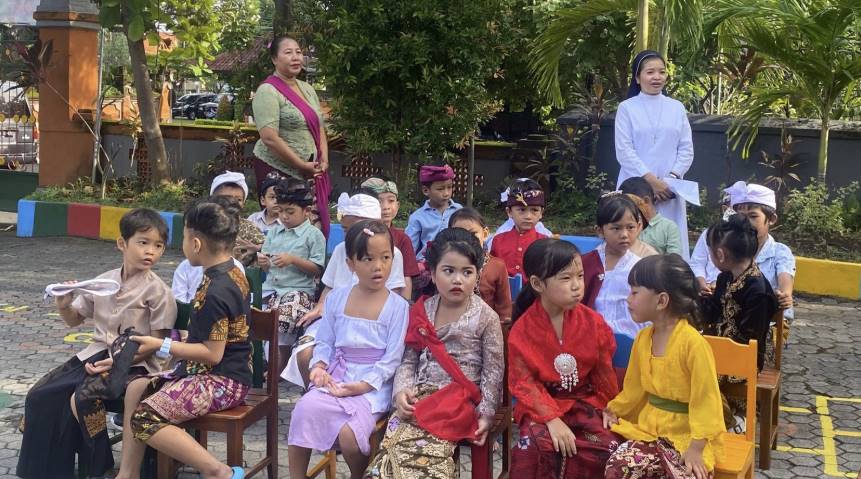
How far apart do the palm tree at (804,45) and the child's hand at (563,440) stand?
6.15m

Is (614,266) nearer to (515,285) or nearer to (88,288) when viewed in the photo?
(515,285)

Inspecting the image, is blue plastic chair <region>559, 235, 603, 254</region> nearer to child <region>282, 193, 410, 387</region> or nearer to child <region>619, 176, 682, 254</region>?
child <region>619, 176, 682, 254</region>

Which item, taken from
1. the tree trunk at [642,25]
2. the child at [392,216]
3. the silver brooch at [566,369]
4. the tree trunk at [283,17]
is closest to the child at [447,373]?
the silver brooch at [566,369]

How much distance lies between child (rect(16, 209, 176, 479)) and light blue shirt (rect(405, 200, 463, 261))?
201 cm

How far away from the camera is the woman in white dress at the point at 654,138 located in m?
5.73

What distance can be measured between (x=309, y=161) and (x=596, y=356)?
298 cm

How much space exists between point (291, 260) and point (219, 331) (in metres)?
1.23

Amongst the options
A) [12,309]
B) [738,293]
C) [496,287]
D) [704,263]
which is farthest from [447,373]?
[12,309]

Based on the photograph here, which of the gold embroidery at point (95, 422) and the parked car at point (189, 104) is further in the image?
the parked car at point (189, 104)

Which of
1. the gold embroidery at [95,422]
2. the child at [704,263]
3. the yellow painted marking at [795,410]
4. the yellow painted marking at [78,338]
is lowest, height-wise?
the yellow painted marking at [78,338]

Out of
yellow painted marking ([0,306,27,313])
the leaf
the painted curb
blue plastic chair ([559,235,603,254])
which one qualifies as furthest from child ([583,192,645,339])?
the leaf

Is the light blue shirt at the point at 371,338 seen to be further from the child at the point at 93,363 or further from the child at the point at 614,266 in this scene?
the child at the point at 614,266

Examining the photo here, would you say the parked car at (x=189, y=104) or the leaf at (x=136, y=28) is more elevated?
the parked car at (x=189, y=104)

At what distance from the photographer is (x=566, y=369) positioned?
11.6 ft
